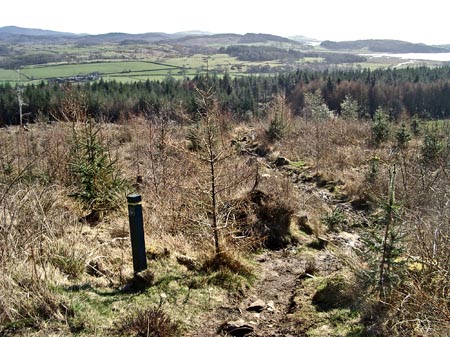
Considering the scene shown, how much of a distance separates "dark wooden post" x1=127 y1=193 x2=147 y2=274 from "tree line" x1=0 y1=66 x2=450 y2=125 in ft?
143

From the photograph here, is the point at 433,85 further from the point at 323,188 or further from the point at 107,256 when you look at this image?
the point at 107,256

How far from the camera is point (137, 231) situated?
464 cm

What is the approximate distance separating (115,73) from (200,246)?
99.8m

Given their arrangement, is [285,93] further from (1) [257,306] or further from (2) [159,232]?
(1) [257,306]

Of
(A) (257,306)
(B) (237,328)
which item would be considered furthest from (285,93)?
(B) (237,328)

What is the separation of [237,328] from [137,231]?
5.16 ft

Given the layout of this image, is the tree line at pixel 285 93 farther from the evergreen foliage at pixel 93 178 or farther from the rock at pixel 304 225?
the evergreen foliage at pixel 93 178

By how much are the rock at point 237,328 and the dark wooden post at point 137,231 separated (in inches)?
49.1

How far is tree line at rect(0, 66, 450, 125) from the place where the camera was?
166 feet

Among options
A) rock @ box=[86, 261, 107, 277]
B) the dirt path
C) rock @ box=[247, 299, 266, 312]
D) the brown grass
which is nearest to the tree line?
the brown grass

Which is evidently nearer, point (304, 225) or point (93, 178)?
point (93, 178)

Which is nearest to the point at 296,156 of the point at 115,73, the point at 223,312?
the point at 223,312

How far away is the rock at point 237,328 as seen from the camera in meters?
4.19

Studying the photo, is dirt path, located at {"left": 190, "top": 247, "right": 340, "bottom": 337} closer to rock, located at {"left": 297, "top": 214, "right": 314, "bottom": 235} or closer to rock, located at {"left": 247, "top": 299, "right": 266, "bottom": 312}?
rock, located at {"left": 247, "top": 299, "right": 266, "bottom": 312}
